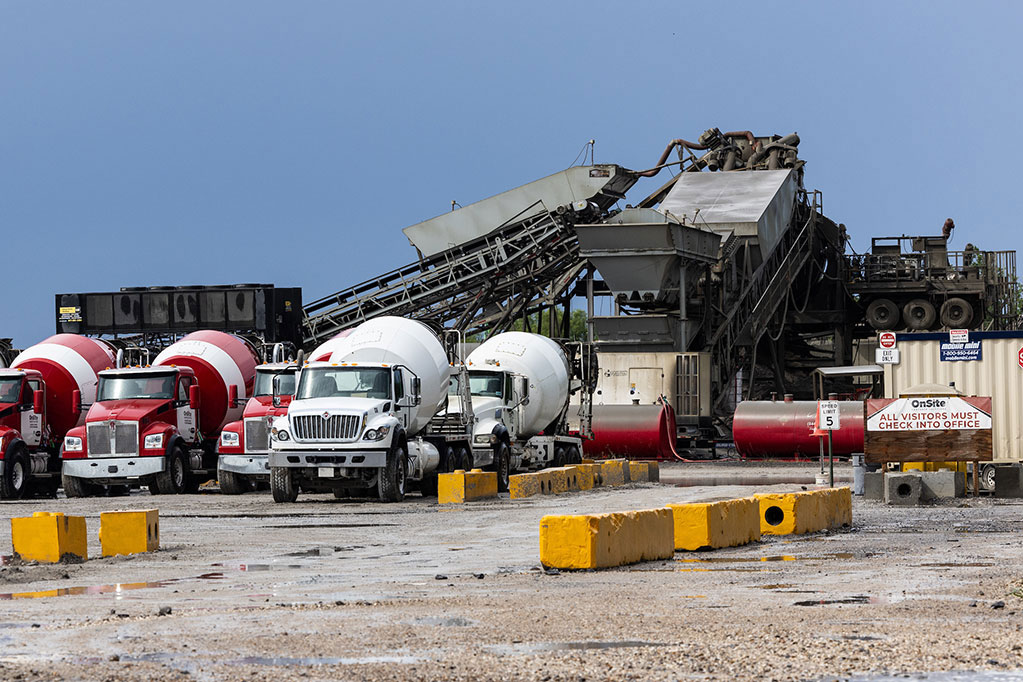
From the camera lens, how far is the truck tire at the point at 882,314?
55.4m

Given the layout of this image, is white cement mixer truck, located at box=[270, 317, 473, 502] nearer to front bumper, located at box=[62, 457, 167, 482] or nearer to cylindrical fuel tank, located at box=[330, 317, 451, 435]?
cylindrical fuel tank, located at box=[330, 317, 451, 435]

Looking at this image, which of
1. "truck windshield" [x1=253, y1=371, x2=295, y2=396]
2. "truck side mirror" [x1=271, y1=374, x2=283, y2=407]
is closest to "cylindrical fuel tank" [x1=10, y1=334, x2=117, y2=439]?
"truck windshield" [x1=253, y1=371, x2=295, y2=396]

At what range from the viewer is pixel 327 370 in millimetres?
26438

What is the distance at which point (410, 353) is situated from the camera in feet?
89.4

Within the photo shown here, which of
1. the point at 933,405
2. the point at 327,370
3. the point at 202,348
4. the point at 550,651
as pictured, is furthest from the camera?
the point at 202,348

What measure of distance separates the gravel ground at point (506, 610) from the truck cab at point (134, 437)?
1113 cm

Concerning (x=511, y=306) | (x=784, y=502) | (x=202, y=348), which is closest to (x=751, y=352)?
(x=511, y=306)

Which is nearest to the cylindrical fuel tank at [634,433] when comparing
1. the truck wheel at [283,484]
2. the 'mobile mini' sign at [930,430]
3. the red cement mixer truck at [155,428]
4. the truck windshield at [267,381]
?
the red cement mixer truck at [155,428]

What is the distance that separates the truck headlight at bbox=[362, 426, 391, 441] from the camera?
25.1 m

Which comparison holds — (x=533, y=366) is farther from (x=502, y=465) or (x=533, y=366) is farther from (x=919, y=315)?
(x=919, y=315)

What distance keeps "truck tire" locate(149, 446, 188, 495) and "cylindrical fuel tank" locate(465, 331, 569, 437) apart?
6.40m

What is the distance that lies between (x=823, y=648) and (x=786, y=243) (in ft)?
151

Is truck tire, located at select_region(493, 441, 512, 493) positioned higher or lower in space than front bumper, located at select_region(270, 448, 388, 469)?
lower

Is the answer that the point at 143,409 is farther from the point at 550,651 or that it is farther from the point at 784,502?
the point at 550,651
